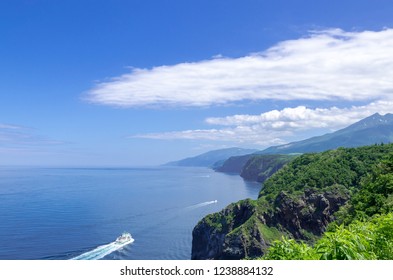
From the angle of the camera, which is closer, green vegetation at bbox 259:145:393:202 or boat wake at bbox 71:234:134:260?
boat wake at bbox 71:234:134:260

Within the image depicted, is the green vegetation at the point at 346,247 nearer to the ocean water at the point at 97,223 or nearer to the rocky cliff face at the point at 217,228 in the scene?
the rocky cliff face at the point at 217,228

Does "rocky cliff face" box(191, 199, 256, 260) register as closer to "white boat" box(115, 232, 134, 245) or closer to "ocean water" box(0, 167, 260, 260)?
"ocean water" box(0, 167, 260, 260)

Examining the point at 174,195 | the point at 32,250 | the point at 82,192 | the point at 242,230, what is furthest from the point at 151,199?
the point at 242,230

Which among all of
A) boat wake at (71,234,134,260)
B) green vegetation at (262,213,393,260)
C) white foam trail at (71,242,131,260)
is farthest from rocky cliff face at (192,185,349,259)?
green vegetation at (262,213,393,260)

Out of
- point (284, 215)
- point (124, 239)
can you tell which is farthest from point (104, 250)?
point (284, 215)

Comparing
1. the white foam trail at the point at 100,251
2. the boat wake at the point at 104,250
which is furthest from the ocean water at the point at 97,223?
the boat wake at the point at 104,250

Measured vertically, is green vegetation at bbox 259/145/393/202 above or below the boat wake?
above
